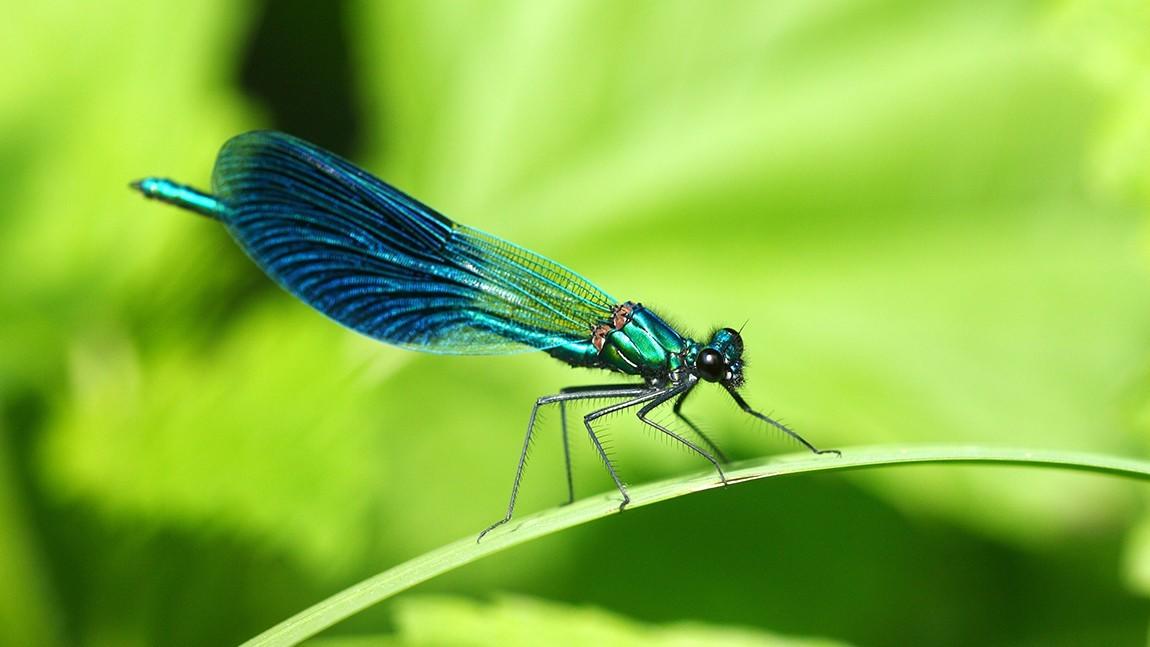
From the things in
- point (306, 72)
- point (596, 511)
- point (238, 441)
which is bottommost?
point (596, 511)

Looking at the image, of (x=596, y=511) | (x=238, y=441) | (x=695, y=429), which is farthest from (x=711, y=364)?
(x=238, y=441)

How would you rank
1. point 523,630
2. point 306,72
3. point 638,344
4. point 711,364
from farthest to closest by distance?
1. point 306,72
2. point 638,344
3. point 711,364
4. point 523,630

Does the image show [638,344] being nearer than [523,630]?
No

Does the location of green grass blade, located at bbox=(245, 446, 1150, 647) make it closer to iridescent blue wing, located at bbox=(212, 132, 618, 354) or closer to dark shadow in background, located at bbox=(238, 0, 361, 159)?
iridescent blue wing, located at bbox=(212, 132, 618, 354)

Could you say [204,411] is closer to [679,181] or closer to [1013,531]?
[679,181]

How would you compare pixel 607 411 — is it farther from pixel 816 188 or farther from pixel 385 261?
pixel 816 188
